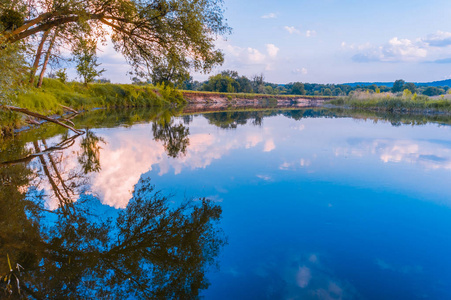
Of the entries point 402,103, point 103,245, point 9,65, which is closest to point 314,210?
point 103,245

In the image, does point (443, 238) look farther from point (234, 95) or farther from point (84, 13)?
point (234, 95)

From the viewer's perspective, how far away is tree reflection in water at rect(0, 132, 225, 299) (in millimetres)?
2629

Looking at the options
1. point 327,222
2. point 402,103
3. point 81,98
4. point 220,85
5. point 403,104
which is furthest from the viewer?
point 220,85

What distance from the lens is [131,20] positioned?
843 centimetres

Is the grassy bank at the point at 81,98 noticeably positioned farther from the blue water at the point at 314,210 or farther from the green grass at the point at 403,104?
the green grass at the point at 403,104

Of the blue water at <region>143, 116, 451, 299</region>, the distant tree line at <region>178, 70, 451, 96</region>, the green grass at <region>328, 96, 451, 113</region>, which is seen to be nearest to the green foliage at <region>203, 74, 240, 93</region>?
the distant tree line at <region>178, 70, 451, 96</region>

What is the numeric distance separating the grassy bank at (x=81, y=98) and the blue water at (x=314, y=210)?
4.50 m

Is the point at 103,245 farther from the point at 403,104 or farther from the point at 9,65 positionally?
the point at 403,104

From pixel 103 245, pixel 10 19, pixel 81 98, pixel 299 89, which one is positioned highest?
pixel 299 89

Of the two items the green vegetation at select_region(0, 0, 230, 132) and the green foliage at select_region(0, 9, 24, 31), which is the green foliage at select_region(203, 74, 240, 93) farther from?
the green foliage at select_region(0, 9, 24, 31)

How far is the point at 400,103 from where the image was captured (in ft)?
102

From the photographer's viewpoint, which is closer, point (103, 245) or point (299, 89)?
point (103, 245)

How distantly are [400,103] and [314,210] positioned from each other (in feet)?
108

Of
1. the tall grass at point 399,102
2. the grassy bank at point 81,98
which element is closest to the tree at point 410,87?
the tall grass at point 399,102
